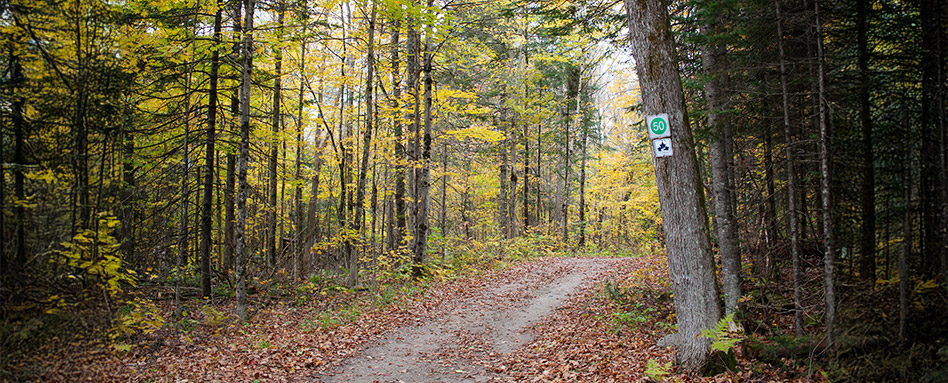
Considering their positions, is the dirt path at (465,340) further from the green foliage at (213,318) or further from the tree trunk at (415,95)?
the green foliage at (213,318)

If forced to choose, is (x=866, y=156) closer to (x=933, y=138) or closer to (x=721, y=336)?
(x=933, y=138)

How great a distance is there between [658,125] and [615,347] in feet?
12.5

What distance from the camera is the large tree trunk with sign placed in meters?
5.45

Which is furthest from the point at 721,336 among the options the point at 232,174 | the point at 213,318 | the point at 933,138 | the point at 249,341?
the point at 232,174

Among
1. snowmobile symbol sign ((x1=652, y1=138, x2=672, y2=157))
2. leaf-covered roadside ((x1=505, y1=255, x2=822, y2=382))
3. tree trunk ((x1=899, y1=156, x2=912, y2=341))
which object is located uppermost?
snowmobile symbol sign ((x1=652, y1=138, x2=672, y2=157))

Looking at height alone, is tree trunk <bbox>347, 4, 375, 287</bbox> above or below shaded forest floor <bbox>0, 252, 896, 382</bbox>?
above

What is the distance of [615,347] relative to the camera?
23.9 ft

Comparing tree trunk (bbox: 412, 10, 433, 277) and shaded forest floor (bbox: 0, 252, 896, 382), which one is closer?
shaded forest floor (bbox: 0, 252, 896, 382)

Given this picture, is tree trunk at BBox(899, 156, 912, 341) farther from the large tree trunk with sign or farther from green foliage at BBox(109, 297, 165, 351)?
green foliage at BBox(109, 297, 165, 351)

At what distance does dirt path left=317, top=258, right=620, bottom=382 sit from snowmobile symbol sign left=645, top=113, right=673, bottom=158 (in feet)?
13.1

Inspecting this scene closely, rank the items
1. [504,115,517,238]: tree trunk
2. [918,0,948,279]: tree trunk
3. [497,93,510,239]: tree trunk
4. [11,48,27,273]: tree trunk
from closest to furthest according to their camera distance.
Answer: [918,0,948,279]: tree trunk
[11,48,27,273]: tree trunk
[504,115,517,238]: tree trunk
[497,93,510,239]: tree trunk

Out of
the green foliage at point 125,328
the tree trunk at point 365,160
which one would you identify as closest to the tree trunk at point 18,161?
the green foliage at point 125,328

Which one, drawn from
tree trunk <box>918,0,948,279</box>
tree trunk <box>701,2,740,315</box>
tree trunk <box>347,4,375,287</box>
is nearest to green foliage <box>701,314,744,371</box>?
tree trunk <box>918,0,948,279</box>

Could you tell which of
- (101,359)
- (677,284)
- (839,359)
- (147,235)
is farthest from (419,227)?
(839,359)
